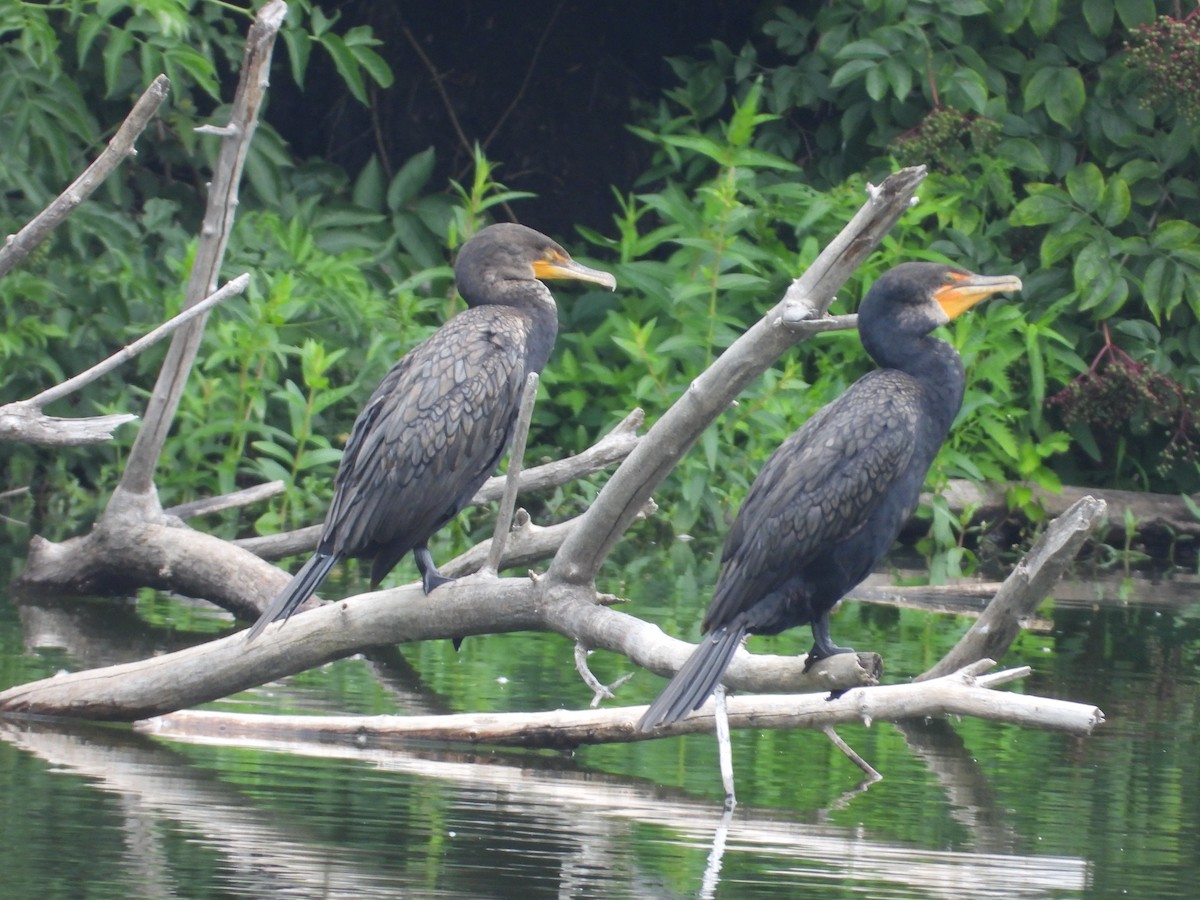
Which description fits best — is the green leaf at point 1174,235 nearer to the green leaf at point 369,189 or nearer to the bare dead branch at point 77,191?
the green leaf at point 369,189

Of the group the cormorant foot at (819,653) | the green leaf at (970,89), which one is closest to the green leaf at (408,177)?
the green leaf at (970,89)

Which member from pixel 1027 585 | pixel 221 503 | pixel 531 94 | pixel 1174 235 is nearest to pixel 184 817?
pixel 1027 585

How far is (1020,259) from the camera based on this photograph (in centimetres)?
929

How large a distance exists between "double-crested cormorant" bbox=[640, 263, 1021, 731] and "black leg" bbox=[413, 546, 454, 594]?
64 centimetres

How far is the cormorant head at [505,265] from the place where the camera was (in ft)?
16.0

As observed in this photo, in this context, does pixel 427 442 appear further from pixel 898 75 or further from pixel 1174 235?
pixel 1174 235

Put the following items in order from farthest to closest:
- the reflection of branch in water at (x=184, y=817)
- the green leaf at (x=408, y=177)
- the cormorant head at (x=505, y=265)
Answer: the green leaf at (x=408, y=177)
the cormorant head at (x=505, y=265)
the reflection of branch in water at (x=184, y=817)

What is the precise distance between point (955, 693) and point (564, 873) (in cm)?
79

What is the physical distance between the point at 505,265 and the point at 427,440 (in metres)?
0.70

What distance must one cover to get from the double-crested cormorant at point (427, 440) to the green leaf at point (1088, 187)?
190 inches

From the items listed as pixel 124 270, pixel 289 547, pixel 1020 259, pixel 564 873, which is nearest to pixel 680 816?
pixel 564 873

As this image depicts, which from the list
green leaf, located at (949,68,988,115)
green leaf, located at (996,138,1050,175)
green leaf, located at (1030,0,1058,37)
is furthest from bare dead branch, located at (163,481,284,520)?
green leaf, located at (1030,0,1058,37)

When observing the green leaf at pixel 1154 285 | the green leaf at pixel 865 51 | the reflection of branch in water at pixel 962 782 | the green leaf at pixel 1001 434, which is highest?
the green leaf at pixel 865 51

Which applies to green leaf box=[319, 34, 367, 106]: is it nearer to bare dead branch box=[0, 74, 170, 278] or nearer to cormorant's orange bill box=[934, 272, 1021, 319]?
bare dead branch box=[0, 74, 170, 278]
